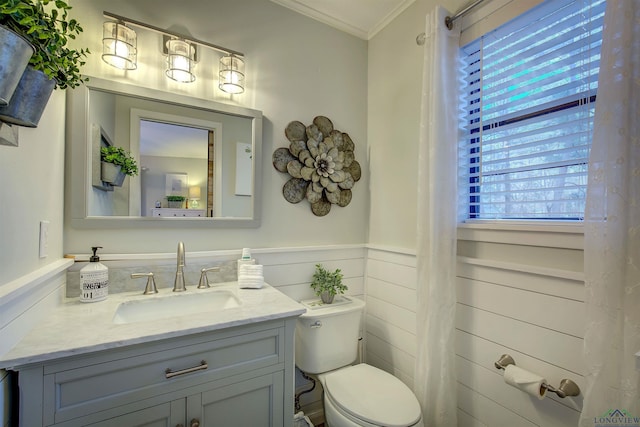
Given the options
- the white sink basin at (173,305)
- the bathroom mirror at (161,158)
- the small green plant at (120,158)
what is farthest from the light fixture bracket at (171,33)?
the white sink basin at (173,305)

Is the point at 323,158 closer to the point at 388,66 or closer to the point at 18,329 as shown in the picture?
the point at 388,66

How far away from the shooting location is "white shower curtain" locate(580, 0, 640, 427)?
0.82 meters

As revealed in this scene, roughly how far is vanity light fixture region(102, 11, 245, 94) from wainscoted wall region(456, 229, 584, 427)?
148 centimetres

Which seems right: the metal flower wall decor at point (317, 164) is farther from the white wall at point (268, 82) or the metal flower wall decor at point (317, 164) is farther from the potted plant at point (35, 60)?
Answer: the potted plant at point (35, 60)

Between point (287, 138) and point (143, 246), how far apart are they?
0.99 m

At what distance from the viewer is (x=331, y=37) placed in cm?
197

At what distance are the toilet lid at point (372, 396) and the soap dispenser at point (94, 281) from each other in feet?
3.69

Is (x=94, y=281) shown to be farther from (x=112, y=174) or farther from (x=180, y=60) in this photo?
(x=180, y=60)

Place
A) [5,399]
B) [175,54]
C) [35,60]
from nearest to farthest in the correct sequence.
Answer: [35,60] < [5,399] < [175,54]

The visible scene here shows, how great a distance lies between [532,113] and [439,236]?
0.64 m

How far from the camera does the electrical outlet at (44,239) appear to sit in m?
0.99

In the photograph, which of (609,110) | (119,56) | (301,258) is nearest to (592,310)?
(609,110)

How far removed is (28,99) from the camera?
0.65m

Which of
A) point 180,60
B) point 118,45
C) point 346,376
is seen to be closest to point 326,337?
point 346,376
